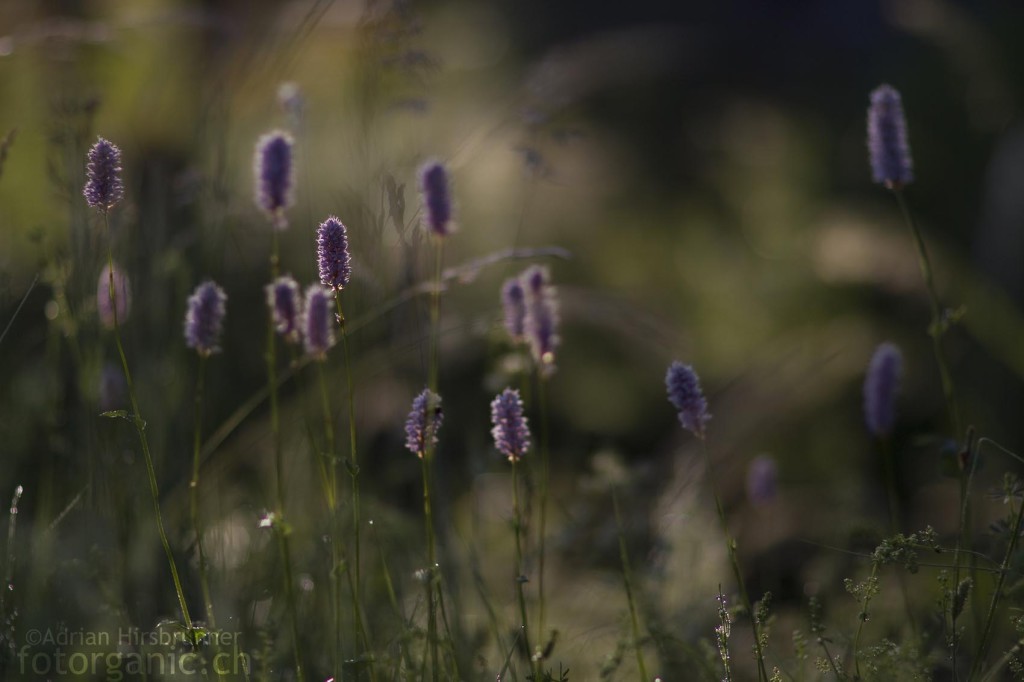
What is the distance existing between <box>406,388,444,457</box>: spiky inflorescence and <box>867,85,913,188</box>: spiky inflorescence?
0.75m

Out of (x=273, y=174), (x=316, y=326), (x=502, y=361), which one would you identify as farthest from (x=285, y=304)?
(x=502, y=361)

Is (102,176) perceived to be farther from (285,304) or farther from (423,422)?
(423,422)

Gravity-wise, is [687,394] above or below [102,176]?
below

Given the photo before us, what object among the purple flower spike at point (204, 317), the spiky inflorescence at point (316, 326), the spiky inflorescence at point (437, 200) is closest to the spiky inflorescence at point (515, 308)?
the spiky inflorescence at point (437, 200)

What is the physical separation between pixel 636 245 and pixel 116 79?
220 centimetres

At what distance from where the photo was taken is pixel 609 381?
3814mm

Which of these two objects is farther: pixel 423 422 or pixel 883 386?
pixel 883 386

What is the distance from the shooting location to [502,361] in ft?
7.38

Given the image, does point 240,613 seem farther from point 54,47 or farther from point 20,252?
point 20,252

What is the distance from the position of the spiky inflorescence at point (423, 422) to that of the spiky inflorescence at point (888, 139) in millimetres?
750

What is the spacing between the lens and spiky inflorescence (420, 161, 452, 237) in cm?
150

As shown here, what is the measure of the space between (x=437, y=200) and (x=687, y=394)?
1.44 ft

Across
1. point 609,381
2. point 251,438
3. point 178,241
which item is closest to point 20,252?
point 178,241

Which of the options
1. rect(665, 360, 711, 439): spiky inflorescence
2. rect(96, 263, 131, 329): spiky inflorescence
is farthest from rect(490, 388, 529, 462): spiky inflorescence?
rect(96, 263, 131, 329): spiky inflorescence
